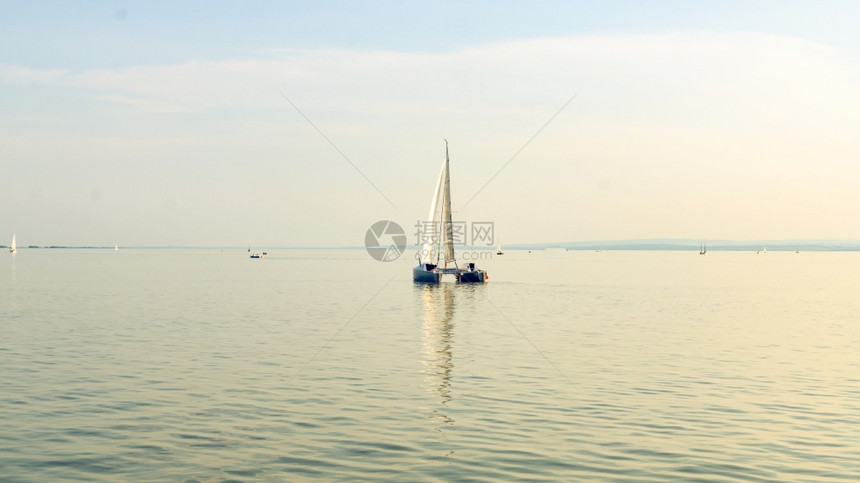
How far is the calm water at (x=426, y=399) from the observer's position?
59.5ft

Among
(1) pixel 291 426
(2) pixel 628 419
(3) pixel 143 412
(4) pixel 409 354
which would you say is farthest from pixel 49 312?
(2) pixel 628 419

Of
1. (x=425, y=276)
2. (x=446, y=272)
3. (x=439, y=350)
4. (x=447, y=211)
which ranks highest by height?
(x=447, y=211)

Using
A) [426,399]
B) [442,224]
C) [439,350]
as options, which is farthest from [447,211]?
[426,399]

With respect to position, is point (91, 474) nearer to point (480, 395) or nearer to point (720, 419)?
point (480, 395)

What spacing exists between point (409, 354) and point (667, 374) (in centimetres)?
1217

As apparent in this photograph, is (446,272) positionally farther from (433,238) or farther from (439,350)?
(439,350)

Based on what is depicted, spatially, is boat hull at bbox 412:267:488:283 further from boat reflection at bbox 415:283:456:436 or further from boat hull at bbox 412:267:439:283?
boat reflection at bbox 415:283:456:436

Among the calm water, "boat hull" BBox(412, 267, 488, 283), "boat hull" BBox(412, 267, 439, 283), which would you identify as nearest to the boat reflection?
the calm water

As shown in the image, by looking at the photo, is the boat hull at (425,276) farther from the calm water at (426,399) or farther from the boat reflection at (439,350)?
the calm water at (426,399)

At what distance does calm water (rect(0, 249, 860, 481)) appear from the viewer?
18125mm

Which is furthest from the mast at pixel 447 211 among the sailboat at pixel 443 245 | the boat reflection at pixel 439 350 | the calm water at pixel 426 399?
the calm water at pixel 426 399

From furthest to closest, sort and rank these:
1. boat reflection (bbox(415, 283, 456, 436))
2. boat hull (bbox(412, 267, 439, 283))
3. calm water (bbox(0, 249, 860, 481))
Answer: boat hull (bbox(412, 267, 439, 283)), boat reflection (bbox(415, 283, 456, 436)), calm water (bbox(0, 249, 860, 481))

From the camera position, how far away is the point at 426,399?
26266 mm

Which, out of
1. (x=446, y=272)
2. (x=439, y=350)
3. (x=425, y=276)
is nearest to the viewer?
(x=439, y=350)
